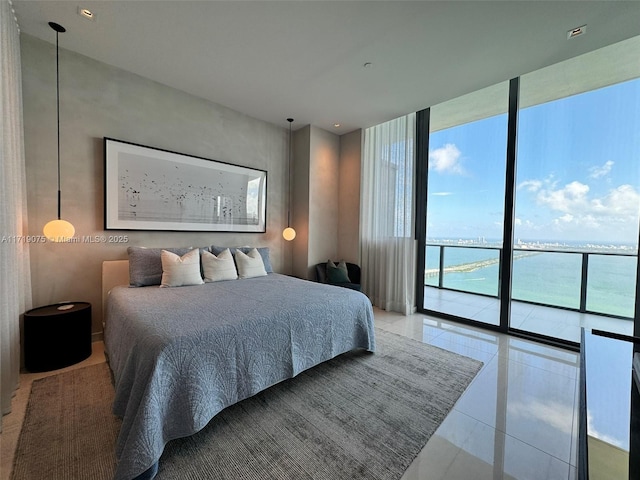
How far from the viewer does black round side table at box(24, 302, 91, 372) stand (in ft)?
7.15

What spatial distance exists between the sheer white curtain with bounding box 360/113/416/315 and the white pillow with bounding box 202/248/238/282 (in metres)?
2.28

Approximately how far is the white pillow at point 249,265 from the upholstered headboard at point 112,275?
1.21m

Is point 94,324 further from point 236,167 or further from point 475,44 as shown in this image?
point 475,44

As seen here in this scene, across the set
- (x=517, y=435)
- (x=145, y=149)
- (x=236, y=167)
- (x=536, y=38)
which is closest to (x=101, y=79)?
(x=145, y=149)

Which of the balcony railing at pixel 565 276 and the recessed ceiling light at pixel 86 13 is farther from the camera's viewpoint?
the balcony railing at pixel 565 276

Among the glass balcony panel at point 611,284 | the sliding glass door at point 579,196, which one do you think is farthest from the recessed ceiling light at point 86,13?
the glass balcony panel at point 611,284

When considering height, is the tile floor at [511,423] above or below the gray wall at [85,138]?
below

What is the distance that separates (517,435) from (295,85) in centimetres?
379

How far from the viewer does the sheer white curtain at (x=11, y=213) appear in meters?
1.74

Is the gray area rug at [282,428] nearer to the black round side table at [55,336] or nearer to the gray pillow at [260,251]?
the black round side table at [55,336]

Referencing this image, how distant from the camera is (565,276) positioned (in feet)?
12.6

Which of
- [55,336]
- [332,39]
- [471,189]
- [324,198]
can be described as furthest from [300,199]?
[55,336]

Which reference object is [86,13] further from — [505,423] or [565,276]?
[565,276]

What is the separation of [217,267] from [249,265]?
425 mm
